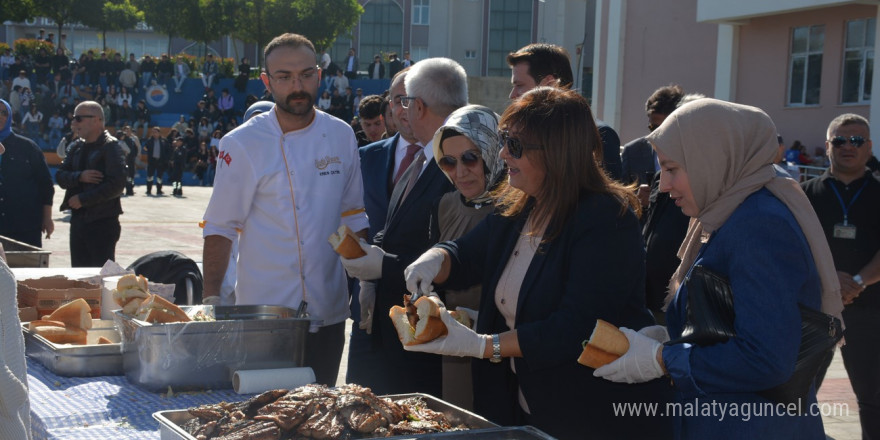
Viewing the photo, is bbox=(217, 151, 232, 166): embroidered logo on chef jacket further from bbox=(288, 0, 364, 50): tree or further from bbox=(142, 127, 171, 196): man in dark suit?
bbox=(288, 0, 364, 50): tree

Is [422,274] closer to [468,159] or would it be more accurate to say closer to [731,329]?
[468,159]

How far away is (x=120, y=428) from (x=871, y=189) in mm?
4377

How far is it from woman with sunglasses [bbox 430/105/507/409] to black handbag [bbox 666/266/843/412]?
97cm

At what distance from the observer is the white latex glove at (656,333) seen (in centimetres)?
242

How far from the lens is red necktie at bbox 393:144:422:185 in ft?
12.6

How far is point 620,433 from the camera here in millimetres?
2494

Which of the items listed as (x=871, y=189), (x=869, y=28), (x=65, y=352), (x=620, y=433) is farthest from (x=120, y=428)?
(x=869, y=28)

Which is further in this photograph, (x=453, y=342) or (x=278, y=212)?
(x=278, y=212)

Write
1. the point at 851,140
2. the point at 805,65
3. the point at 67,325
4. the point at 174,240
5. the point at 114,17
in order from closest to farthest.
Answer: the point at 67,325 → the point at 851,140 → the point at 174,240 → the point at 805,65 → the point at 114,17

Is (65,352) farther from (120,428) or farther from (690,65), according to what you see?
(690,65)

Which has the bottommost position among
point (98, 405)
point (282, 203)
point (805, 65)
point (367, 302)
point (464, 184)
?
point (98, 405)

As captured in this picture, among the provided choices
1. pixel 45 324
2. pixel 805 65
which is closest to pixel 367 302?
pixel 45 324

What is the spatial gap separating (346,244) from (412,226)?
1.14ft

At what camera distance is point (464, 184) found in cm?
306
